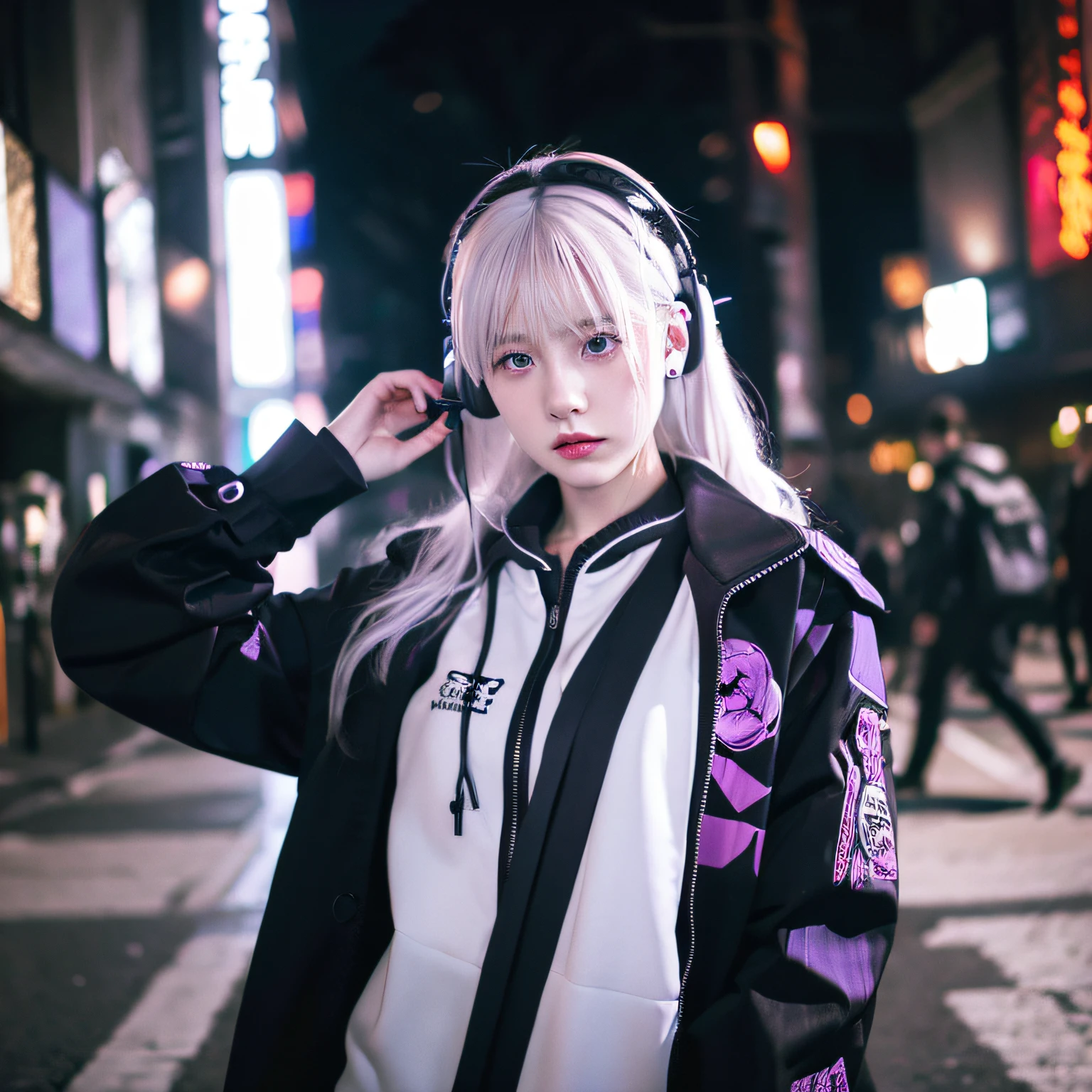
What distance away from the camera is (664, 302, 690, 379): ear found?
5.40 feet

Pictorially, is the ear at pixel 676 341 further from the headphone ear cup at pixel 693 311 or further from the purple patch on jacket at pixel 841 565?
the purple patch on jacket at pixel 841 565

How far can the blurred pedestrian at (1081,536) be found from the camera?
7.60 metres

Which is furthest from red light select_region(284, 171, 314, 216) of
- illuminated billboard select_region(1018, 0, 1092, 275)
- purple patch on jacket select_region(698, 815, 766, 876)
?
purple patch on jacket select_region(698, 815, 766, 876)

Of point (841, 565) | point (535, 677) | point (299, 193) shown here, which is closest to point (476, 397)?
point (535, 677)

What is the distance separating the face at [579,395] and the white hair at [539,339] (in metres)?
0.02

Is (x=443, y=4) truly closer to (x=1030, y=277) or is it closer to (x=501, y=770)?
(x=1030, y=277)

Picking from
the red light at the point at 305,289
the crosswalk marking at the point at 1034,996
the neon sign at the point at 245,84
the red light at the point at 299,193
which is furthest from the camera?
the red light at the point at 305,289

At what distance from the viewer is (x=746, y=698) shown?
1425 mm

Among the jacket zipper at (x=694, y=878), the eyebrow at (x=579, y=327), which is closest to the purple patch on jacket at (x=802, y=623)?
the jacket zipper at (x=694, y=878)

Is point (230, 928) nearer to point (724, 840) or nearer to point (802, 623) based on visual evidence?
point (724, 840)

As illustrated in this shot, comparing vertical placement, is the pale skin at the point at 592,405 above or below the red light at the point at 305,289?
below

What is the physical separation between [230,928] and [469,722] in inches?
125

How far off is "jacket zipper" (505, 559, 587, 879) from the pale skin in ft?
0.29

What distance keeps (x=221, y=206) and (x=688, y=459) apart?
61.2 ft
